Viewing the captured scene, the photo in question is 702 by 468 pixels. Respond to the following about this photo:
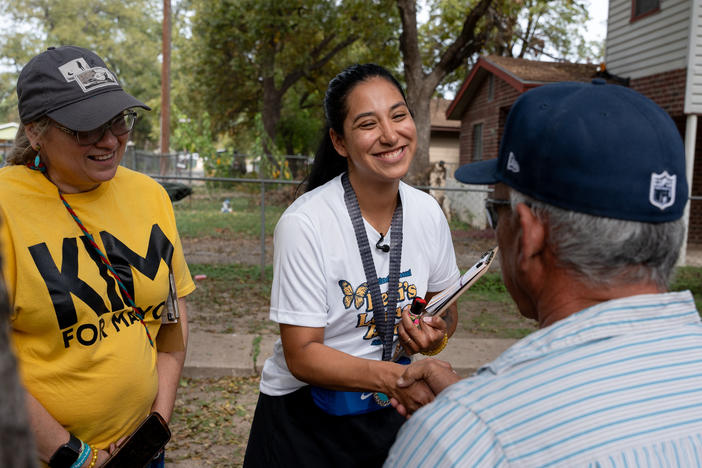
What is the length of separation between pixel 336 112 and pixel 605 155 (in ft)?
4.66

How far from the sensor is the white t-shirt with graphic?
1.99 m

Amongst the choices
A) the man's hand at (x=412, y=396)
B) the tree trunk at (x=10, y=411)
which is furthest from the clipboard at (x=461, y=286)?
the tree trunk at (x=10, y=411)

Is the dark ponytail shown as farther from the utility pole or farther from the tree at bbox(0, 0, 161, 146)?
the tree at bbox(0, 0, 161, 146)

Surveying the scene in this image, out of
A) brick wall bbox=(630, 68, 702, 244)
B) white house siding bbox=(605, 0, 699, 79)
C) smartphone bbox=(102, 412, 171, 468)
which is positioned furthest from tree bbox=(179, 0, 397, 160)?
smartphone bbox=(102, 412, 171, 468)

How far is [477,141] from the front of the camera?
66.9 feet

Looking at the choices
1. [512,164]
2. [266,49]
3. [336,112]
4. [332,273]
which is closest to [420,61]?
[336,112]

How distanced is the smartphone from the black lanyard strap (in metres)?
0.85

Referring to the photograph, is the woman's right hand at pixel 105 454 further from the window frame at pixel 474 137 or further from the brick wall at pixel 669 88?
the window frame at pixel 474 137

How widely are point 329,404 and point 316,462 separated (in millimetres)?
225

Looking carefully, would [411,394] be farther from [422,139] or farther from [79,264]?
[422,139]

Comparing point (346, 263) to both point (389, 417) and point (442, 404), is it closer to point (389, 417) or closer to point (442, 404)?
point (389, 417)

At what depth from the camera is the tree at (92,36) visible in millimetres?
48094

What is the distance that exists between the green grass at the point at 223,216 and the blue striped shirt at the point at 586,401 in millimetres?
8345

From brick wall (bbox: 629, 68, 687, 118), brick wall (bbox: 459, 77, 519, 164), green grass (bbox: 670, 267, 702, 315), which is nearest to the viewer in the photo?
green grass (bbox: 670, 267, 702, 315)
